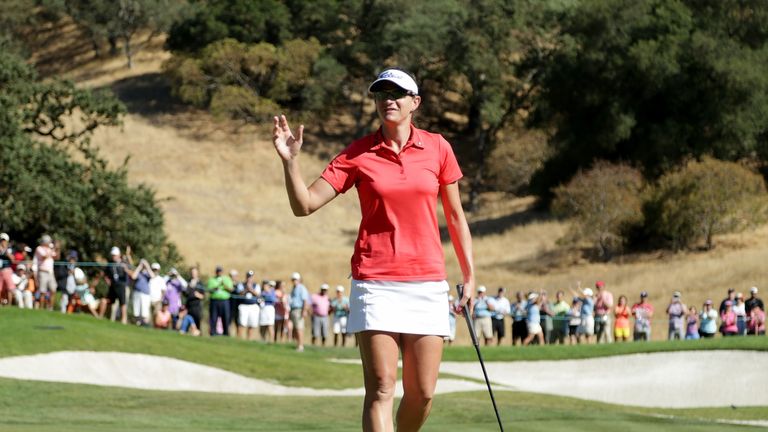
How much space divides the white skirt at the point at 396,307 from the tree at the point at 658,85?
185ft

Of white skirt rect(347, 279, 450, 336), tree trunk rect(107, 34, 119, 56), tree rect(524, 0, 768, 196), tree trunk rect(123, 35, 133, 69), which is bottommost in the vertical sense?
white skirt rect(347, 279, 450, 336)

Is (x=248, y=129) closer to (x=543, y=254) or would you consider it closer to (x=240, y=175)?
(x=240, y=175)

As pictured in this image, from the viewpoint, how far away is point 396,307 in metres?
7.54

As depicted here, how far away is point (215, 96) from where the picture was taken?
280 feet

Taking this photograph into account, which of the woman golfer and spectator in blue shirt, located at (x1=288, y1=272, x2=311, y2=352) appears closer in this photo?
the woman golfer

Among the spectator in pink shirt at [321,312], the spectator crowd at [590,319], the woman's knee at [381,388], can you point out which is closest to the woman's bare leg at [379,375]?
the woman's knee at [381,388]

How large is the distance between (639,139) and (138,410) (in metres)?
51.7

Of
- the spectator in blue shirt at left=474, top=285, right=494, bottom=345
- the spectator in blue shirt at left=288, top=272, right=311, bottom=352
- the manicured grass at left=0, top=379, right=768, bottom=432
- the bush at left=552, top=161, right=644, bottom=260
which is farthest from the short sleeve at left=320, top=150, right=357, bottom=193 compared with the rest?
the bush at left=552, top=161, right=644, bottom=260

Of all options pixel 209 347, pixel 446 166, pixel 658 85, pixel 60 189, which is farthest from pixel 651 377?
pixel 658 85

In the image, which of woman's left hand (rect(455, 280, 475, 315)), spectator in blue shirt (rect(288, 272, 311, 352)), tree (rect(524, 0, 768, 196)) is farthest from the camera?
tree (rect(524, 0, 768, 196))

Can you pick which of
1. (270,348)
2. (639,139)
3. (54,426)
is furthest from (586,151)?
(54,426)

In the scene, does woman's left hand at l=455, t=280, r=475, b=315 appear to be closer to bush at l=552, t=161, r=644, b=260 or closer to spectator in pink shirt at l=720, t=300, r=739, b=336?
spectator in pink shirt at l=720, t=300, r=739, b=336

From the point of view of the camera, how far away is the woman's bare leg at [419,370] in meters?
7.63

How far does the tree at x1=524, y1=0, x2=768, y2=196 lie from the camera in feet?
206
